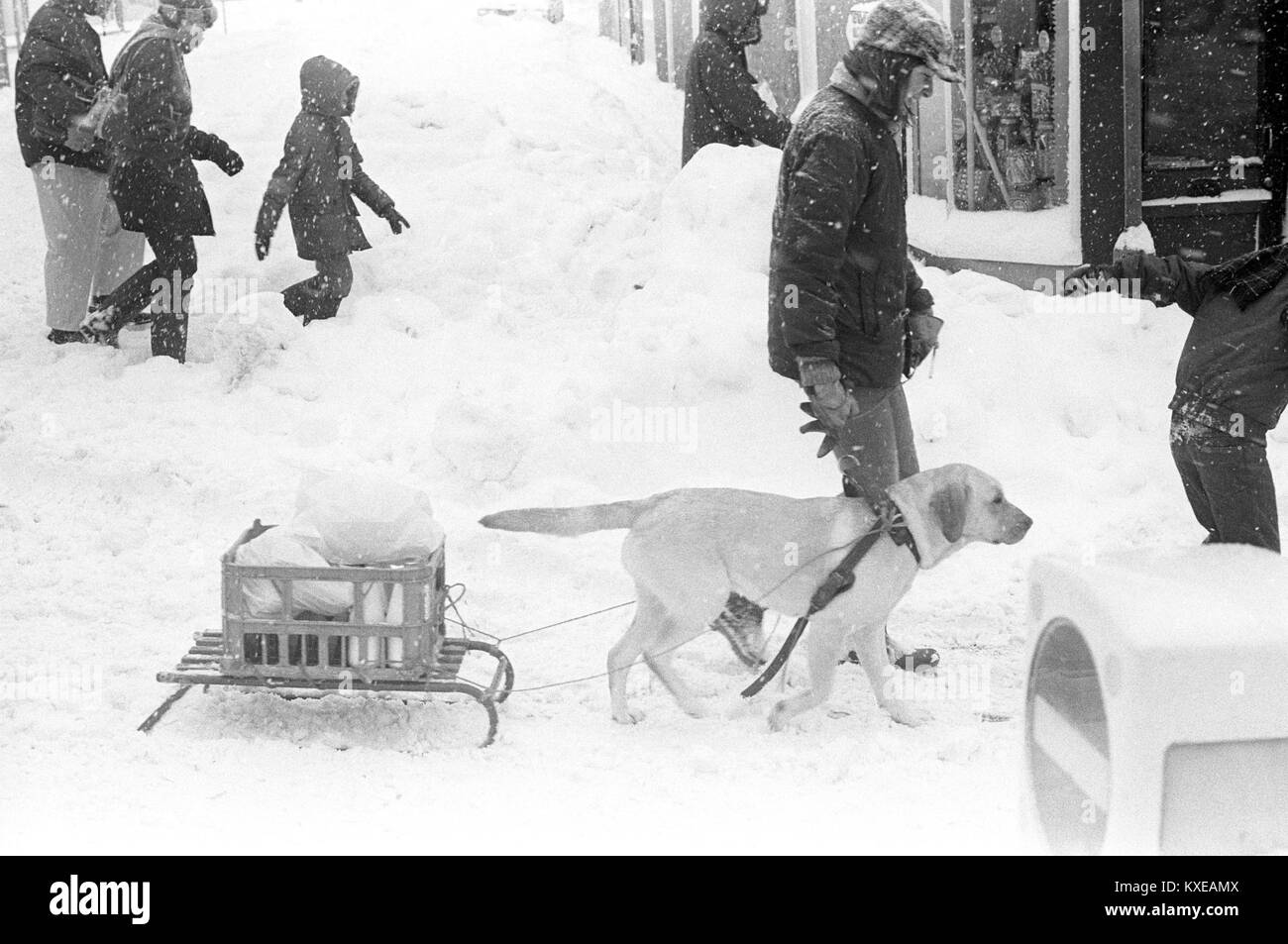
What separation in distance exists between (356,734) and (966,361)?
172 inches

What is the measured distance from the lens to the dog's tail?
4.62 meters

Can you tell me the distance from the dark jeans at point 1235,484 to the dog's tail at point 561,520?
209 cm

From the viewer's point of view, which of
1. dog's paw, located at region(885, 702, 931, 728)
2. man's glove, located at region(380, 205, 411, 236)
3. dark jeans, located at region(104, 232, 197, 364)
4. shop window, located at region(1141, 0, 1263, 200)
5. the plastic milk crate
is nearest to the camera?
the plastic milk crate

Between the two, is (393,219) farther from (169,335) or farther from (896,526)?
(896,526)

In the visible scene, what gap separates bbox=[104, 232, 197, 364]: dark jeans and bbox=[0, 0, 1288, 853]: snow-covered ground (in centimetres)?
17

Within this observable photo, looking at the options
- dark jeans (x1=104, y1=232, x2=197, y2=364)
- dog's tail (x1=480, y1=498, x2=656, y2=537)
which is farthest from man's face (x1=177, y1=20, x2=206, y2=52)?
dog's tail (x1=480, y1=498, x2=656, y2=537)

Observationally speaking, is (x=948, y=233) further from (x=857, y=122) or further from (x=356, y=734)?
(x=356, y=734)

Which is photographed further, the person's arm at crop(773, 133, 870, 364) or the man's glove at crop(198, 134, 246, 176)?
the man's glove at crop(198, 134, 246, 176)

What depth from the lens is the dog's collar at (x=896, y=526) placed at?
15.2 ft

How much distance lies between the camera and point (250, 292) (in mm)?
9680

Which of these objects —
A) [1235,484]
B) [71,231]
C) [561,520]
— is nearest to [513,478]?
[561,520]

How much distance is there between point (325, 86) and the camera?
8883 millimetres

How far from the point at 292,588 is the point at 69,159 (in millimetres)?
5554

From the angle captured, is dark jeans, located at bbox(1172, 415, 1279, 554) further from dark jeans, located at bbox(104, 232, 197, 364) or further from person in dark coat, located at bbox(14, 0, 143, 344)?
person in dark coat, located at bbox(14, 0, 143, 344)
